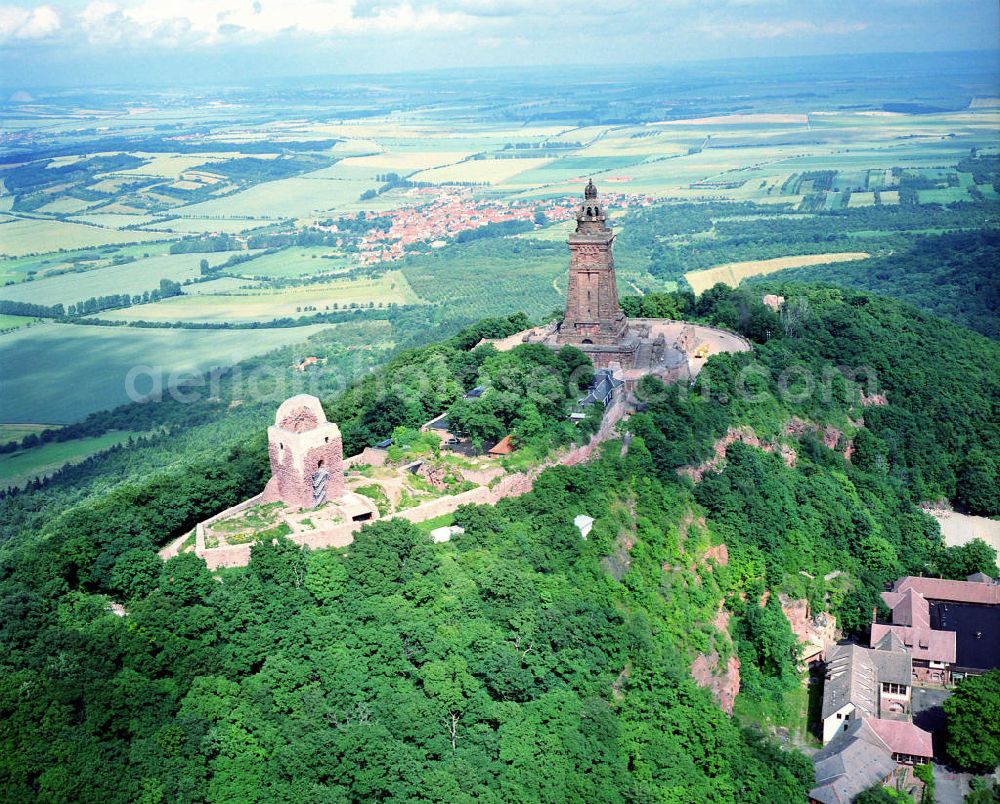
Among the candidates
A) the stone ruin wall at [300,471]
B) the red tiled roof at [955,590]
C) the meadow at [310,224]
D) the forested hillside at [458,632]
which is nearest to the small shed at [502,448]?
the forested hillside at [458,632]

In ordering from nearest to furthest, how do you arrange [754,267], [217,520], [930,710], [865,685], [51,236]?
[217,520] < [865,685] < [930,710] < [754,267] < [51,236]

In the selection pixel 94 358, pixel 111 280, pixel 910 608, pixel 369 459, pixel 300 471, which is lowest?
pixel 111 280

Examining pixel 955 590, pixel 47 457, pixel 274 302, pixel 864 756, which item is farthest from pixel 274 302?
pixel 864 756

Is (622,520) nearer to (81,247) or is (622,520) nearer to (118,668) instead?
(118,668)

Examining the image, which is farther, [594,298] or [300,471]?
[594,298]

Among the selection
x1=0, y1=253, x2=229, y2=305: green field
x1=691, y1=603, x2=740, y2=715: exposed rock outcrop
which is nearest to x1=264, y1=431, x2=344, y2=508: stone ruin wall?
x1=691, y1=603, x2=740, y2=715: exposed rock outcrop

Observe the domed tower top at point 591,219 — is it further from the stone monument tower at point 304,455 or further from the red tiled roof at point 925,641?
the red tiled roof at point 925,641

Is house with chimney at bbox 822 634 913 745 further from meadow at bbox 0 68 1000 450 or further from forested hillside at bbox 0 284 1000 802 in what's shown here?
meadow at bbox 0 68 1000 450

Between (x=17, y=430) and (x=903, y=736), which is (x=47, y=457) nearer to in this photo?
(x=17, y=430)
